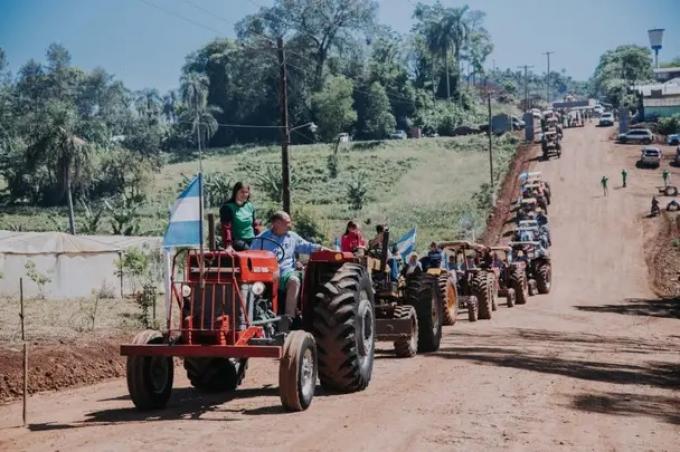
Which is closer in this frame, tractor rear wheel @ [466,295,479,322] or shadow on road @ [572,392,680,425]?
shadow on road @ [572,392,680,425]

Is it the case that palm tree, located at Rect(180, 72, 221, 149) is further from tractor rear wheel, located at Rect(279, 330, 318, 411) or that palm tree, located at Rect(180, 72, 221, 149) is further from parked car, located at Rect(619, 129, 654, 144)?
tractor rear wheel, located at Rect(279, 330, 318, 411)

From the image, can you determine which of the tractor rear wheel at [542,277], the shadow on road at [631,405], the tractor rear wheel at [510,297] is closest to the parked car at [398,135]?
the tractor rear wheel at [542,277]

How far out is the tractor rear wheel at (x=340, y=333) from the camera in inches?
419

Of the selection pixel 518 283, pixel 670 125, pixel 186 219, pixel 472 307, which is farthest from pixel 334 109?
pixel 186 219

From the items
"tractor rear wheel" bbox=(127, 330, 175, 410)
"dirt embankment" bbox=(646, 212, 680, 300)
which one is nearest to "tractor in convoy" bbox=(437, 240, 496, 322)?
"dirt embankment" bbox=(646, 212, 680, 300)

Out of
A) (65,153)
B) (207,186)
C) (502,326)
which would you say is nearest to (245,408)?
(502,326)

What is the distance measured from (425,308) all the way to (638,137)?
70.6 metres

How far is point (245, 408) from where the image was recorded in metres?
10.2

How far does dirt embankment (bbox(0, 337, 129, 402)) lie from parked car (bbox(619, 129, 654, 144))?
2850 inches

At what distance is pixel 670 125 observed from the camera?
88.3 m

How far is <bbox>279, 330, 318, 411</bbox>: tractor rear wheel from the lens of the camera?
956 cm

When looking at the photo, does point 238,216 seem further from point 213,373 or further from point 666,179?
point 666,179

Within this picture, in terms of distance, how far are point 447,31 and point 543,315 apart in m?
89.0

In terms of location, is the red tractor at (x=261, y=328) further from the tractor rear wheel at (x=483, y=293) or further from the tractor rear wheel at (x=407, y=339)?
the tractor rear wheel at (x=483, y=293)
